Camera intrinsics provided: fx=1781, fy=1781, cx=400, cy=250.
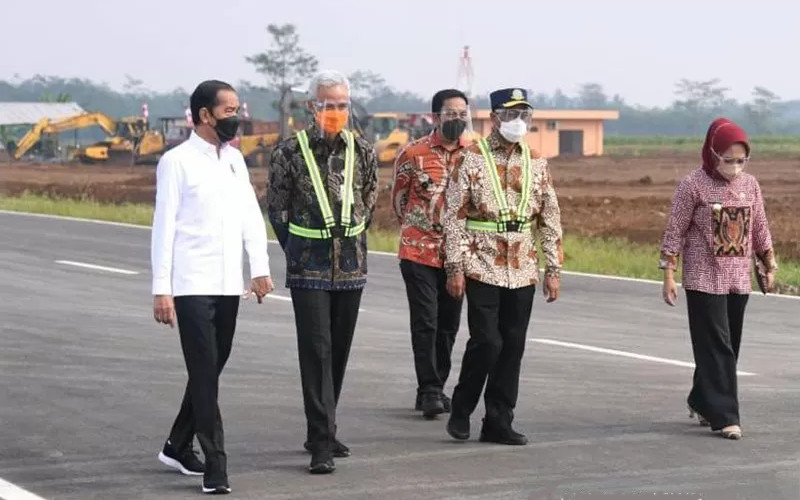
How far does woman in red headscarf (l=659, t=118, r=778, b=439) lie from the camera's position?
9.55 meters

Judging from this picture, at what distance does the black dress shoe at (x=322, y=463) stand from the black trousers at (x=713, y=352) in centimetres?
230

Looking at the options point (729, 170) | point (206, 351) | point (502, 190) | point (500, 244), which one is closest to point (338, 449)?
point (206, 351)

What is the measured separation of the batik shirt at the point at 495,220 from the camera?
29.7 feet

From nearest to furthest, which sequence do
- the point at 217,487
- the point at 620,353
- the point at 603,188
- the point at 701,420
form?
the point at 217,487 → the point at 701,420 → the point at 620,353 → the point at 603,188

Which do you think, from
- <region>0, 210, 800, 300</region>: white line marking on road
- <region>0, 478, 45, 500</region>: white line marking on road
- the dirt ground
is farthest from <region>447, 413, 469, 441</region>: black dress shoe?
the dirt ground

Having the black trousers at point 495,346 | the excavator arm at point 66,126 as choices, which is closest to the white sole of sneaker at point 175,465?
the black trousers at point 495,346

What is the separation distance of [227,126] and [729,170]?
300 cm

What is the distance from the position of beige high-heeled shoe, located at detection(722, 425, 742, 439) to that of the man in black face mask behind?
1.65m

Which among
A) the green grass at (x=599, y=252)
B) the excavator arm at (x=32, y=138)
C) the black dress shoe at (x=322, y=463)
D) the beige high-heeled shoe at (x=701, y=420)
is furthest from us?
the excavator arm at (x=32, y=138)

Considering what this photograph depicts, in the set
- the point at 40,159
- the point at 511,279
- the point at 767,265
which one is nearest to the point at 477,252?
the point at 511,279

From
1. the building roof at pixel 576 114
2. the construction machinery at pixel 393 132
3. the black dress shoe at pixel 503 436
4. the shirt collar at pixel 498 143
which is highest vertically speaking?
the shirt collar at pixel 498 143

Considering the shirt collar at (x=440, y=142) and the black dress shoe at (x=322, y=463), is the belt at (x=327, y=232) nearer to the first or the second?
the black dress shoe at (x=322, y=463)

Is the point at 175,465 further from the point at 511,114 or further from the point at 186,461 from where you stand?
the point at 511,114

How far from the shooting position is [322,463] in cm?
831
